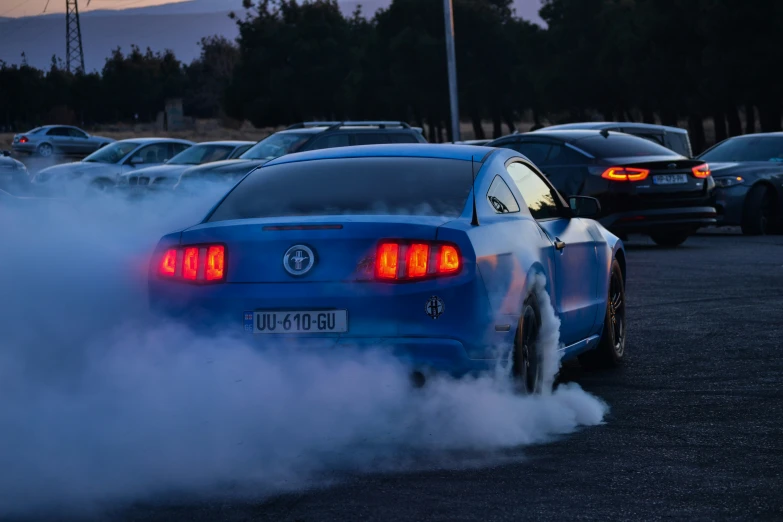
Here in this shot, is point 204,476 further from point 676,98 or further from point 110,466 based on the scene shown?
point 676,98

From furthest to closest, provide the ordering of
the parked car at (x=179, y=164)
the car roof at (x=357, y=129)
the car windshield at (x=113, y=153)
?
the car windshield at (x=113, y=153) < the parked car at (x=179, y=164) < the car roof at (x=357, y=129)

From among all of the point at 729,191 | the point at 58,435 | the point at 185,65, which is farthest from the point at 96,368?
the point at 185,65

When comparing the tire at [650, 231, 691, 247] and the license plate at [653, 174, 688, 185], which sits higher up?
the license plate at [653, 174, 688, 185]

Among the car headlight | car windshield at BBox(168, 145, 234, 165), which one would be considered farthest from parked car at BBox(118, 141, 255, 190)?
the car headlight

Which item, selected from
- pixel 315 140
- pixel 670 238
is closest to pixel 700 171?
pixel 670 238

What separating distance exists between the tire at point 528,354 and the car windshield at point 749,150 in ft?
52.8

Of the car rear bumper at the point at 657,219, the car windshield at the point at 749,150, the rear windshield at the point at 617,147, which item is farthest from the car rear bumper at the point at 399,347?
the car windshield at the point at 749,150

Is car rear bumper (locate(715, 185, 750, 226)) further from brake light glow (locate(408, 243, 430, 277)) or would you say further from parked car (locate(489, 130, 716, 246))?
brake light glow (locate(408, 243, 430, 277))

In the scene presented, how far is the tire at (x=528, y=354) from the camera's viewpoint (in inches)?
276

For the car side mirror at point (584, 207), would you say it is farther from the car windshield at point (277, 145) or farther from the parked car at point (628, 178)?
the car windshield at point (277, 145)

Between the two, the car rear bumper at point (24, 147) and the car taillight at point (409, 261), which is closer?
the car taillight at point (409, 261)

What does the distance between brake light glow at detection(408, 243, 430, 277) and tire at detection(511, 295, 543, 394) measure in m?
0.64

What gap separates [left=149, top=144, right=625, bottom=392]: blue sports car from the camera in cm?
660

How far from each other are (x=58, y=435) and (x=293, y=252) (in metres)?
1.31
